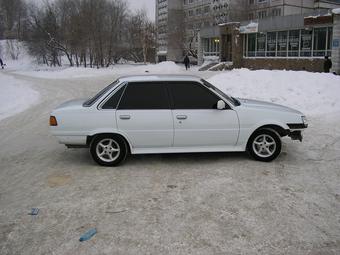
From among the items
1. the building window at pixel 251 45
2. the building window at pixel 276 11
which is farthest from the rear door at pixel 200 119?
the building window at pixel 276 11

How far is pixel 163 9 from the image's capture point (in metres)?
104

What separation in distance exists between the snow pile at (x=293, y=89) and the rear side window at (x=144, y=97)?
6.65 metres

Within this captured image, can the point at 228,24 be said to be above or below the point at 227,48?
above

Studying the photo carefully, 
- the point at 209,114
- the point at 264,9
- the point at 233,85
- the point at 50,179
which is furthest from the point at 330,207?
the point at 264,9

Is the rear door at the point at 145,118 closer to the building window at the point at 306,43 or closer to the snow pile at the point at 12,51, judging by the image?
the building window at the point at 306,43

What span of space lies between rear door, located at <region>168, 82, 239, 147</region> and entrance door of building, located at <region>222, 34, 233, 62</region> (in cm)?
3691

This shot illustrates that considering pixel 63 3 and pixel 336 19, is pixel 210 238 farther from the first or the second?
pixel 63 3

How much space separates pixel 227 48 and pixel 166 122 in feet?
125

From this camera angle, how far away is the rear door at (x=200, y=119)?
6.43 meters

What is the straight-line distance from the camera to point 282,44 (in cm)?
3450

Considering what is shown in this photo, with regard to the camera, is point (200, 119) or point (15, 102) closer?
point (200, 119)

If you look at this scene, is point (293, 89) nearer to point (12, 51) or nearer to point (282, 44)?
point (282, 44)

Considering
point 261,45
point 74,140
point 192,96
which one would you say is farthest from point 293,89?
point 261,45

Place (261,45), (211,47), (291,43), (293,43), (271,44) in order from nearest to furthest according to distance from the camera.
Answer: (293,43) → (291,43) → (271,44) → (261,45) → (211,47)
